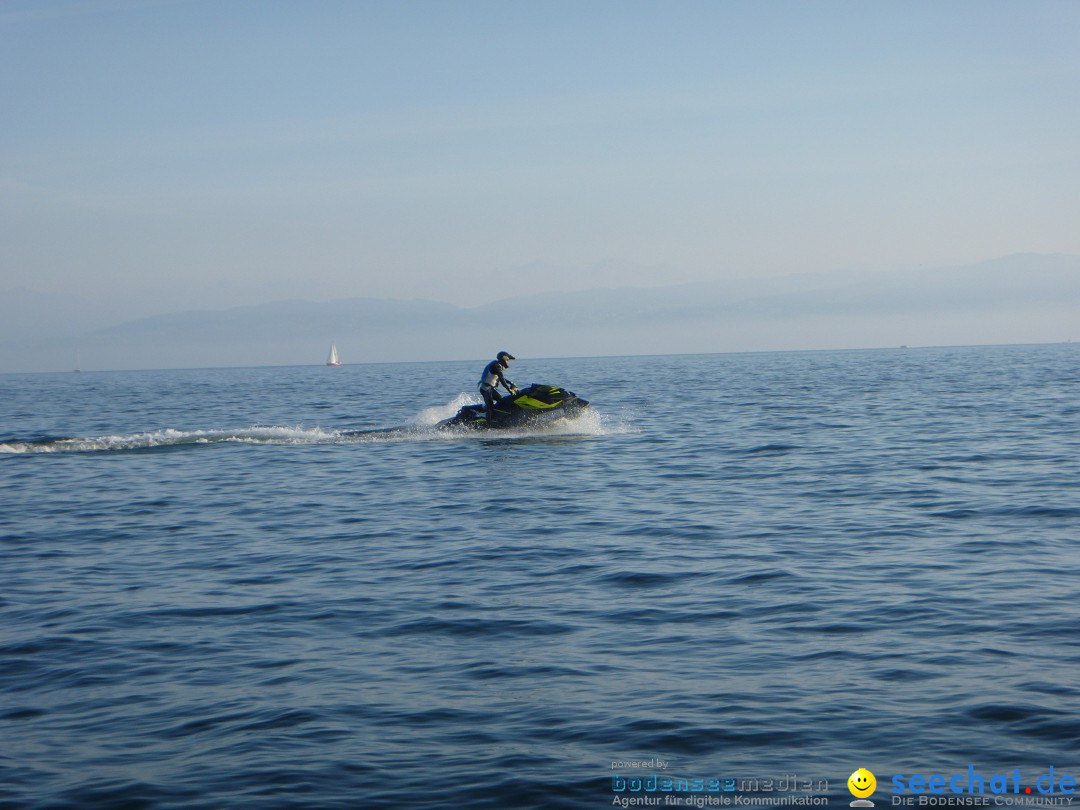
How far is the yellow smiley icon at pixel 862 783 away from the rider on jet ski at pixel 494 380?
20.7m

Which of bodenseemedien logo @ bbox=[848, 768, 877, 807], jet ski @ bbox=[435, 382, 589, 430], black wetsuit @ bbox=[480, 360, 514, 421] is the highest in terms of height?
black wetsuit @ bbox=[480, 360, 514, 421]

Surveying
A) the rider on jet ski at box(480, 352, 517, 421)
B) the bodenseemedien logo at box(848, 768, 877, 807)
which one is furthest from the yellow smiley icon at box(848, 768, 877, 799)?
the rider on jet ski at box(480, 352, 517, 421)

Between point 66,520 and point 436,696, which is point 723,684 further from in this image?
point 66,520

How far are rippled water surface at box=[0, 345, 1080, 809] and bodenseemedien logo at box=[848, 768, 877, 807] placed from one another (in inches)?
3.0

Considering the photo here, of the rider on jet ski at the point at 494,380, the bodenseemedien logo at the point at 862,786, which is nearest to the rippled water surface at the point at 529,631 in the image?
the bodenseemedien logo at the point at 862,786

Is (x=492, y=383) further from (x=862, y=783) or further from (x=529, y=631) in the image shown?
(x=862, y=783)

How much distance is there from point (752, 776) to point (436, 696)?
8.64 feet

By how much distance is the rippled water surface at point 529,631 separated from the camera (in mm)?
A: 6742

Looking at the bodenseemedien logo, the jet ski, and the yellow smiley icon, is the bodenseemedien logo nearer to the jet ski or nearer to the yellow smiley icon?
the yellow smiley icon

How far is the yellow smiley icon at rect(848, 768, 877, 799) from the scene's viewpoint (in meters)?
6.16

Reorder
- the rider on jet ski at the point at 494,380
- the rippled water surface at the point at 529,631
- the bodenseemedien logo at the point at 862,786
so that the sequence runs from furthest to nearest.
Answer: the rider on jet ski at the point at 494,380
the rippled water surface at the point at 529,631
the bodenseemedien logo at the point at 862,786

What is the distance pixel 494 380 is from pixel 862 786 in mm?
21435

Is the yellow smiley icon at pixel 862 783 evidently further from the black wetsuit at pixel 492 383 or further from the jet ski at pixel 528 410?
the jet ski at pixel 528 410

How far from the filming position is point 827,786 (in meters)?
6.26
